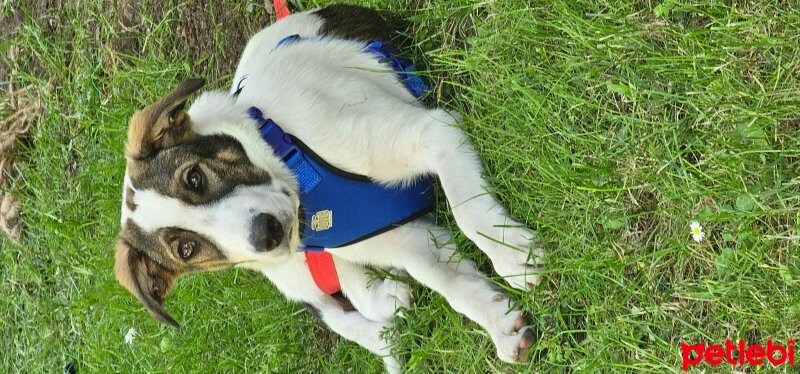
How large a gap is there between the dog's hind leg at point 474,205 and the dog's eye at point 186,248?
44.1 inches

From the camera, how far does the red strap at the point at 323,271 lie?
14.8 ft

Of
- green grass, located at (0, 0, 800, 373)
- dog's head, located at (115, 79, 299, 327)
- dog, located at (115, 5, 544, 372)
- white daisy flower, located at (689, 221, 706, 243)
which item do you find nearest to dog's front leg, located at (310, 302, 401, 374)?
dog, located at (115, 5, 544, 372)

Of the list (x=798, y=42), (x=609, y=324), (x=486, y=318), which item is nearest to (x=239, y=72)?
(x=486, y=318)

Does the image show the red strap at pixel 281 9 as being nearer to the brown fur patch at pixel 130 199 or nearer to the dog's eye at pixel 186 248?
the brown fur patch at pixel 130 199

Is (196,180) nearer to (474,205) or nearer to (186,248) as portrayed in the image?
(186,248)

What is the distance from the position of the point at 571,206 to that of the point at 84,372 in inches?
174

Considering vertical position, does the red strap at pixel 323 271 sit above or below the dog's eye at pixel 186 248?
below

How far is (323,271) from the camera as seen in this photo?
456 cm

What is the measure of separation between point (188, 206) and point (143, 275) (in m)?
0.57

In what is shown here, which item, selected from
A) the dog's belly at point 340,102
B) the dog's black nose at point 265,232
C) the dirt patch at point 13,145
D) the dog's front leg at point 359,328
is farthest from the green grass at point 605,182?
the dirt patch at point 13,145

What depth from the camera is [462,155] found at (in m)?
3.69

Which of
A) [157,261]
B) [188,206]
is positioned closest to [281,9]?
[188,206]

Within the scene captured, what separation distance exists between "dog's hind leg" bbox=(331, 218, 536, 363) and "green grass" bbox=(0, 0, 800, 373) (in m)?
0.10

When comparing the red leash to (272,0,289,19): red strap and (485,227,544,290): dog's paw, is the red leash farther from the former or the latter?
(485,227,544,290): dog's paw
